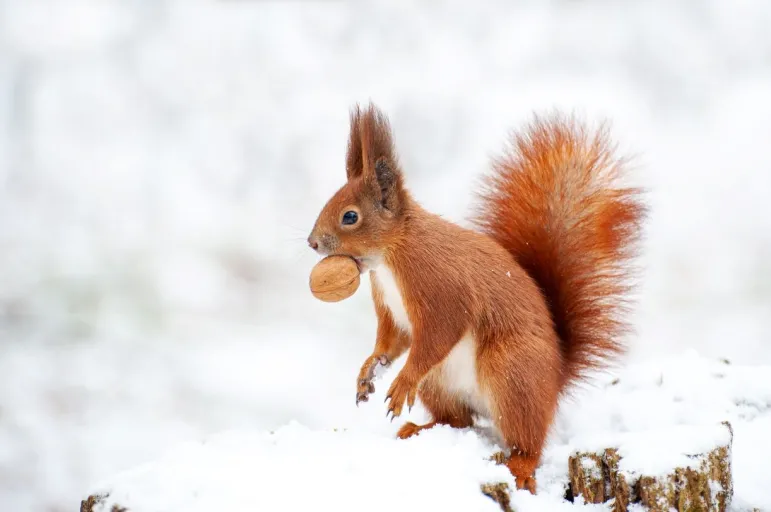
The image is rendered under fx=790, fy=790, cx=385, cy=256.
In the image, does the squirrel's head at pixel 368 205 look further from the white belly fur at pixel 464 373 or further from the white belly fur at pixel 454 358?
the white belly fur at pixel 464 373

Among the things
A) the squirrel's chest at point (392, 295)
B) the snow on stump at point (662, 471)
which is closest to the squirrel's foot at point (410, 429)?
the squirrel's chest at point (392, 295)

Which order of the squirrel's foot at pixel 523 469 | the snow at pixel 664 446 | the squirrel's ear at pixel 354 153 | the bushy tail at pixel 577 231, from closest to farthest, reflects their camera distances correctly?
the snow at pixel 664 446 < the squirrel's foot at pixel 523 469 < the squirrel's ear at pixel 354 153 < the bushy tail at pixel 577 231

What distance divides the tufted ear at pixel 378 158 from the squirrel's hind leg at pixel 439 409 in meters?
0.40

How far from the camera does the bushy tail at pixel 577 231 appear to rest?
68.2 inches

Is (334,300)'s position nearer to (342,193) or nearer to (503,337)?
(342,193)

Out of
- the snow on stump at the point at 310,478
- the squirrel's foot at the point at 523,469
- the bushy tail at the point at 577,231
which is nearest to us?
the snow on stump at the point at 310,478

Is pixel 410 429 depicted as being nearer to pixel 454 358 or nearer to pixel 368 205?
pixel 454 358

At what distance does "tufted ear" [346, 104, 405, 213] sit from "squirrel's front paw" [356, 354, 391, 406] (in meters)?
0.33

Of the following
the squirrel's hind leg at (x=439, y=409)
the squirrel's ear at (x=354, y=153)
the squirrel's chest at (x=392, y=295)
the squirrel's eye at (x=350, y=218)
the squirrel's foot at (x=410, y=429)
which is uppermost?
the squirrel's ear at (x=354, y=153)

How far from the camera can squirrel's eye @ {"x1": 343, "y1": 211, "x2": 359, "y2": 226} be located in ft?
5.10

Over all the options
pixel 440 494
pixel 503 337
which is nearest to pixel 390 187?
pixel 503 337

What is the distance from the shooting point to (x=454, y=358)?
1600 mm

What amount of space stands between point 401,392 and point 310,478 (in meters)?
0.26

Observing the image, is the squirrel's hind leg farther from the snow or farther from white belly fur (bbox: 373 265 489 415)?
the snow
